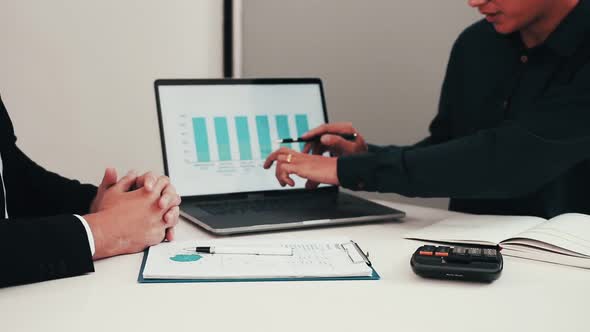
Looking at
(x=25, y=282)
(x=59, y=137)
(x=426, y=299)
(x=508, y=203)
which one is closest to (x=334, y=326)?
(x=426, y=299)

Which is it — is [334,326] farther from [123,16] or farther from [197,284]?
[123,16]

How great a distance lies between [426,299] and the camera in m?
0.87

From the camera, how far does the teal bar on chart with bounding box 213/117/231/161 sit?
1.46 m

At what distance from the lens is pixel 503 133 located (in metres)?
1.26

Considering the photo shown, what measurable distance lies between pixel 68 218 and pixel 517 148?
83 cm

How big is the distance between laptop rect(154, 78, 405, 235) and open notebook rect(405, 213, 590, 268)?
6.5 inches

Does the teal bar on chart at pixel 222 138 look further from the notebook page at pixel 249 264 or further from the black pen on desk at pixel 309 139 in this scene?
the notebook page at pixel 249 264

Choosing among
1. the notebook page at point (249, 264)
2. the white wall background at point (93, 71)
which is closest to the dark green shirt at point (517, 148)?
the notebook page at point (249, 264)

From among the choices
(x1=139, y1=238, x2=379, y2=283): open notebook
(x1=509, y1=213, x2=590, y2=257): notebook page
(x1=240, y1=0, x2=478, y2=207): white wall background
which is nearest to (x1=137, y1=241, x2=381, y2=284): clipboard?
(x1=139, y1=238, x2=379, y2=283): open notebook

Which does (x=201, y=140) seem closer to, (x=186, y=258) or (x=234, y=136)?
(x=234, y=136)

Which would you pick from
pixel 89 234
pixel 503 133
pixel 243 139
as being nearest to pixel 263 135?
pixel 243 139

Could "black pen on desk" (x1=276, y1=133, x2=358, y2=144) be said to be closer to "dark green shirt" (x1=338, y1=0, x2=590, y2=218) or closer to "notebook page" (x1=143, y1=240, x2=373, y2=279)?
"dark green shirt" (x1=338, y1=0, x2=590, y2=218)

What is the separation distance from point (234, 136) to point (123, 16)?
24.1 inches

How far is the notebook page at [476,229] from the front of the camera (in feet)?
3.63
